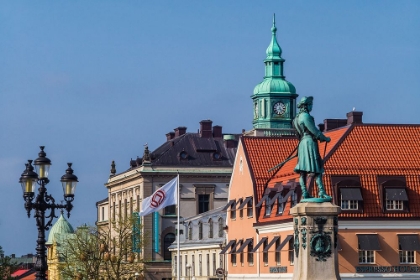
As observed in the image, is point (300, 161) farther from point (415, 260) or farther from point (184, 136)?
point (184, 136)

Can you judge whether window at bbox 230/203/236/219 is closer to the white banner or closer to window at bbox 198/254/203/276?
the white banner

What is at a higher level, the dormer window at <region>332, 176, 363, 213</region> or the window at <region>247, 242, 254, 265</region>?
the dormer window at <region>332, 176, 363, 213</region>

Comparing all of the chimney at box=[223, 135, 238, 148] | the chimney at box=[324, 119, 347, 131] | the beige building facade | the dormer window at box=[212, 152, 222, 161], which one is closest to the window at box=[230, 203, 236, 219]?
the chimney at box=[324, 119, 347, 131]

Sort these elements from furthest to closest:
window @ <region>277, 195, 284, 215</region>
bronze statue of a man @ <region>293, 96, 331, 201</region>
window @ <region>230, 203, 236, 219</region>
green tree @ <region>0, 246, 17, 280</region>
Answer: window @ <region>230, 203, 236, 219</region>
window @ <region>277, 195, 284, 215</region>
green tree @ <region>0, 246, 17, 280</region>
bronze statue of a man @ <region>293, 96, 331, 201</region>

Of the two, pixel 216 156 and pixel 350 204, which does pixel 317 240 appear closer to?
pixel 350 204

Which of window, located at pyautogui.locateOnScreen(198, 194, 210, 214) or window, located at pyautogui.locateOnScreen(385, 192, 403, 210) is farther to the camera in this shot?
window, located at pyautogui.locateOnScreen(198, 194, 210, 214)

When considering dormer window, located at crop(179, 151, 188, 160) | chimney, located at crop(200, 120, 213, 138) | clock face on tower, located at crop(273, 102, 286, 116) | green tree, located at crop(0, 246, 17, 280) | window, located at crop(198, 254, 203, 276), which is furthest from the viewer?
chimney, located at crop(200, 120, 213, 138)

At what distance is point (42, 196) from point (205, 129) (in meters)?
100

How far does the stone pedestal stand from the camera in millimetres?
38531

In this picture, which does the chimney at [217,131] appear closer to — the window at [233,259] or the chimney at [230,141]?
the chimney at [230,141]

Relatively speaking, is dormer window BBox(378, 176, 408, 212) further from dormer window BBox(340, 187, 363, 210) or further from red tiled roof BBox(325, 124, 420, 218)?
dormer window BBox(340, 187, 363, 210)

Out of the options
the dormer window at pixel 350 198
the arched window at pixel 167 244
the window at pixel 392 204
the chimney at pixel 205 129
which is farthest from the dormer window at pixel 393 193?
the chimney at pixel 205 129

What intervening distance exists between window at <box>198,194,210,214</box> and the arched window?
3.77 meters

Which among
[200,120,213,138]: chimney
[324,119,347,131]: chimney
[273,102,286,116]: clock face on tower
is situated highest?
[273,102,286,116]: clock face on tower
